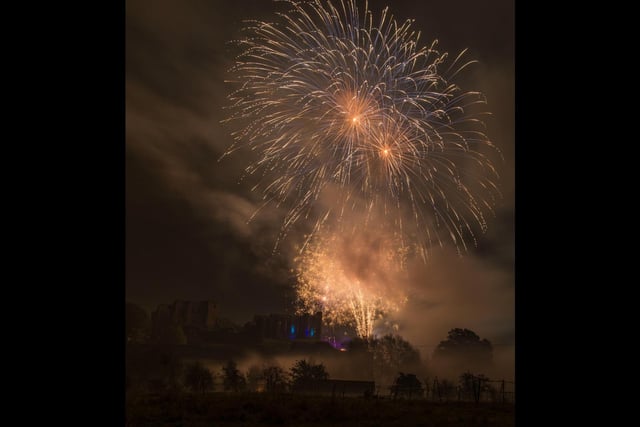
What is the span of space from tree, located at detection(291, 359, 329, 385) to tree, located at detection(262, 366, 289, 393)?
93cm

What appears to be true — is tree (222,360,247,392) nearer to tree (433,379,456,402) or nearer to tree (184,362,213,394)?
tree (184,362,213,394)

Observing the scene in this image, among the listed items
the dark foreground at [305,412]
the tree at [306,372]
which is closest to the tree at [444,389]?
the dark foreground at [305,412]

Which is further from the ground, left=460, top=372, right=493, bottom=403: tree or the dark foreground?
left=460, top=372, right=493, bottom=403: tree

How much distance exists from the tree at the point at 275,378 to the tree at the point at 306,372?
0.93 m

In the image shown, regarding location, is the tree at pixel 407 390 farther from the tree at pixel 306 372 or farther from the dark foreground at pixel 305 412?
the tree at pixel 306 372

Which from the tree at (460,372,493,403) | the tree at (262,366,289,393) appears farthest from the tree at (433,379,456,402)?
the tree at (262,366,289,393)

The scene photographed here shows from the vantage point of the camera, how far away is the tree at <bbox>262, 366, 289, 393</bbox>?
52.2 meters

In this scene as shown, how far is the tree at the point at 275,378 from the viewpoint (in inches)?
2053

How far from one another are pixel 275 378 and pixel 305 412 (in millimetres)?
21533

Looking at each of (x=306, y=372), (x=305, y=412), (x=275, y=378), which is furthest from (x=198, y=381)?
(x=305, y=412)
